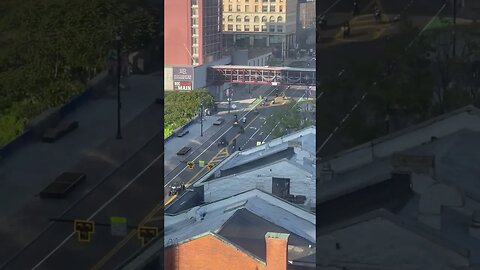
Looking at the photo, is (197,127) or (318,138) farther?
(197,127)

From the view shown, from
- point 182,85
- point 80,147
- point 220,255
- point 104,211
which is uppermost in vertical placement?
point 182,85

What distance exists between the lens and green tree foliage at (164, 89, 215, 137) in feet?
9.77

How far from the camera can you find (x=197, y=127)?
301cm

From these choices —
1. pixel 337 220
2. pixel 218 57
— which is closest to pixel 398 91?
pixel 337 220

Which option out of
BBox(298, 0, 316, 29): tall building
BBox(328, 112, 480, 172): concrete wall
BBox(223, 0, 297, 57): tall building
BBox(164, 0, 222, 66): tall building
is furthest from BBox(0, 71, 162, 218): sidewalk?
BBox(328, 112, 480, 172): concrete wall

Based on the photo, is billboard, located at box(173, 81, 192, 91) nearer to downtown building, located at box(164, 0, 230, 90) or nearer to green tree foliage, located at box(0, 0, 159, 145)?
downtown building, located at box(164, 0, 230, 90)

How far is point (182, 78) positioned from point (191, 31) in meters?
0.20

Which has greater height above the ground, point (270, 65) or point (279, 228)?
point (270, 65)

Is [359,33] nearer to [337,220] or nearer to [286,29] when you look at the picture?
[286,29]

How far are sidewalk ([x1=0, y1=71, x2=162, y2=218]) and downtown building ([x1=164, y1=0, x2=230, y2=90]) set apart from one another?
11 centimetres

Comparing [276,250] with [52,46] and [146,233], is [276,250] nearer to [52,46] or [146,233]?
[146,233]

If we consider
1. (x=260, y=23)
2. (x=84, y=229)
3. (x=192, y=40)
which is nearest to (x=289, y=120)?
(x=260, y=23)

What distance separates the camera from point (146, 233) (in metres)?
3.06

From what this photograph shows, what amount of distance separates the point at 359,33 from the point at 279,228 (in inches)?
32.6
